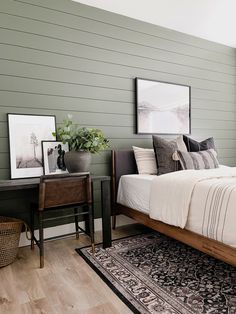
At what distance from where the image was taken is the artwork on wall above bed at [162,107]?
128 inches

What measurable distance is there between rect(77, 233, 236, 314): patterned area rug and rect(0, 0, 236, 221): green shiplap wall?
867mm

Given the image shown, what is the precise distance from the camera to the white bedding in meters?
1.66

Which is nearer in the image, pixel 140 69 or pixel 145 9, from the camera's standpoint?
pixel 145 9

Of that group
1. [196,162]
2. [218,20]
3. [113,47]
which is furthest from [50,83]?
[218,20]

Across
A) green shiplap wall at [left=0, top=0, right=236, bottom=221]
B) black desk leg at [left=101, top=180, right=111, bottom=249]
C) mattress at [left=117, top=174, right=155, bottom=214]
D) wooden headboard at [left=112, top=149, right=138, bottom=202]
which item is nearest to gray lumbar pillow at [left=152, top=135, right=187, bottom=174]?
mattress at [left=117, top=174, right=155, bottom=214]

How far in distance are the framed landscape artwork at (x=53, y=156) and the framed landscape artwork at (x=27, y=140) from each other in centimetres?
6

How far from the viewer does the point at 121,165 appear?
299 centimetres

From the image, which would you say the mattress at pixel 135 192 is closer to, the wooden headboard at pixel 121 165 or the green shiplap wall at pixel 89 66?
the wooden headboard at pixel 121 165

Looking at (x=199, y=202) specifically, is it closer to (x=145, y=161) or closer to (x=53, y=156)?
(x=145, y=161)

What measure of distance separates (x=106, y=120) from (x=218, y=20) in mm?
2061

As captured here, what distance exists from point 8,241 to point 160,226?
4.47 feet

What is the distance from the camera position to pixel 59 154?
2674 millimetres

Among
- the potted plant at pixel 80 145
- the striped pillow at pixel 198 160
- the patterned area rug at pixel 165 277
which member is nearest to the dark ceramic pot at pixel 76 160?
the potted plant at pixel 80 145

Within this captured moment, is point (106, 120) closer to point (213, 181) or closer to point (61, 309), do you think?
point (213, 181)
